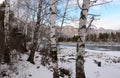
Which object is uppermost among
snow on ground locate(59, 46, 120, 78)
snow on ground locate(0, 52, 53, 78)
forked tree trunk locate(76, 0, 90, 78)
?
forked tree trunk locate(76, 0, 90, 78)

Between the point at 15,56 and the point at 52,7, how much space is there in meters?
4.95

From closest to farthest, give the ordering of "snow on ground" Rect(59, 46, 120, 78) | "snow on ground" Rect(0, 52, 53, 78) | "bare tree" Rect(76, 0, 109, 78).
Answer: "bare tree" Rect(76, 0, 109, 78) → "snow on ground" Rect(0, 52, 53, 78) → "snow on ground" Rect(59, 46, 120, 78)

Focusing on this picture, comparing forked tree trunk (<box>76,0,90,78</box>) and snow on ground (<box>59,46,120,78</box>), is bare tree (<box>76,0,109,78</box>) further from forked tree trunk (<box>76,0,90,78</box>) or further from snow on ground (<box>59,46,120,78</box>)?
snow on ground (<box>59,46,120,78</box>)

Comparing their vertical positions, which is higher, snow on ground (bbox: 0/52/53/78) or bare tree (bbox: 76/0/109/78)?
bare tree (bbox: 76/0/109/78)

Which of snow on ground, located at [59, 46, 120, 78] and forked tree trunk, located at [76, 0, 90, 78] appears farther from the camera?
snow on ground, located at [59, 46, 120, 78]

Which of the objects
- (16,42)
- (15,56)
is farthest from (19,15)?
(15,56)

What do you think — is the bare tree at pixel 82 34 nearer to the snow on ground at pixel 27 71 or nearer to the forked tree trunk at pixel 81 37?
the forked tree trunk at pixel 81 37

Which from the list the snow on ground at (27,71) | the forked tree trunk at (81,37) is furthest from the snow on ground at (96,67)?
the forked tree trunk at (81,37)

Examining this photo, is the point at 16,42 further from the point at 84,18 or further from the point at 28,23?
the point at 28,23

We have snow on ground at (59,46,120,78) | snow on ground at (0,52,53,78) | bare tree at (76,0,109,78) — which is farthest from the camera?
snow on ground at (59,46,120,78)

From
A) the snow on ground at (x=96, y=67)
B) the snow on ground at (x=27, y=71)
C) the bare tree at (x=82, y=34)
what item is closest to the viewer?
the bare tree at (x=82, y=34)

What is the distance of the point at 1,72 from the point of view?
35.1ft

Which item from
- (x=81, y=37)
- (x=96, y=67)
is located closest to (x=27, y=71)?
(x=81, y=37)

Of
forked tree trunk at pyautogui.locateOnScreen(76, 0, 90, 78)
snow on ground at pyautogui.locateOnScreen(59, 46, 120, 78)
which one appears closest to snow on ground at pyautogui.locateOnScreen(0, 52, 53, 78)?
snow on ground at pyautogui.locateOnScreen(59, 46, 120, 78)
